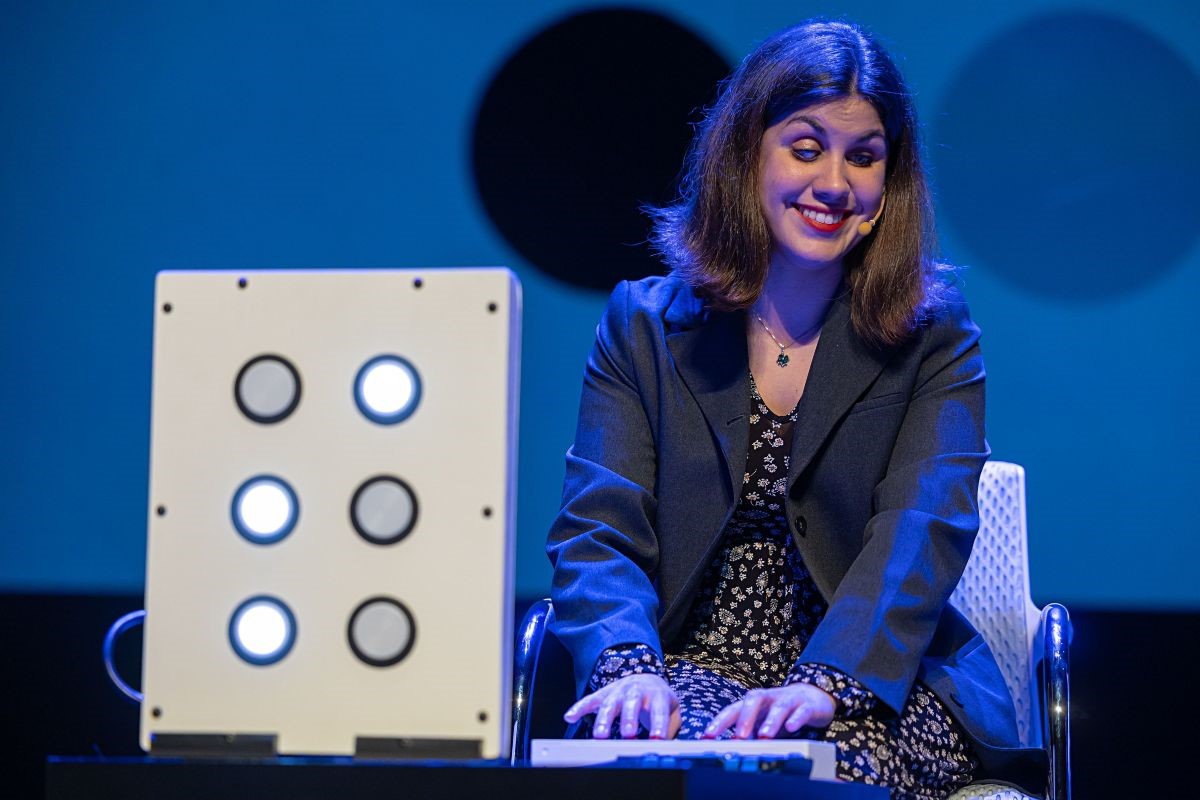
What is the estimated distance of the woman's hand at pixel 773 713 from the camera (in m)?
1.52

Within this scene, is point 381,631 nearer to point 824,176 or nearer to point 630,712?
point 630,712

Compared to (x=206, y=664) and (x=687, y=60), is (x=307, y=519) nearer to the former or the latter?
(x=206, y=664)

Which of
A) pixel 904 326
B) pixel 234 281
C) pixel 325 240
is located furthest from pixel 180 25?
pixel 234 281

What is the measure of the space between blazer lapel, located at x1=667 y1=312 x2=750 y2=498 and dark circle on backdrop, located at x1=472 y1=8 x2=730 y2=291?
2.51ft

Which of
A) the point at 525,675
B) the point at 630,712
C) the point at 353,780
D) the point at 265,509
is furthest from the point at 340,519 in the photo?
the point at 525,675

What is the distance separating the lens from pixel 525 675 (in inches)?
72.9

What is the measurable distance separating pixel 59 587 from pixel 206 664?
199 cm

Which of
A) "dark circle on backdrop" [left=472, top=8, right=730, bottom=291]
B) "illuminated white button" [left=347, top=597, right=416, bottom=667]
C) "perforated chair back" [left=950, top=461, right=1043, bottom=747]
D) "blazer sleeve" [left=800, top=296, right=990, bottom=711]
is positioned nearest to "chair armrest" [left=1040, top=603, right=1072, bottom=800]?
"blazer sleeve" [left=800, top=296, right=990, bottom=711]

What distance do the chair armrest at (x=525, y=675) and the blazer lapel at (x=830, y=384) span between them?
1.26ft

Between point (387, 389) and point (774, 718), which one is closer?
point (387, 389)

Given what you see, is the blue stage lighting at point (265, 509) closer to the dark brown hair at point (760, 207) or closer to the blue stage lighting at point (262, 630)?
the blue stage lighting at point (262, 630)

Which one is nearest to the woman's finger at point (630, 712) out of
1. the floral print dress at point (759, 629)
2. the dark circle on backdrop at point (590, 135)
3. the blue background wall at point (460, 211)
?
the floral print dress at point (759, 629)

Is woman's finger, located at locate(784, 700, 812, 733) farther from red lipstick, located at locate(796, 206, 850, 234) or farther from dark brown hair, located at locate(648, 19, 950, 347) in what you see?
red lipstick, located at locate(796, 206, 850, 234)

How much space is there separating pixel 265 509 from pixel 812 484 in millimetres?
1048
